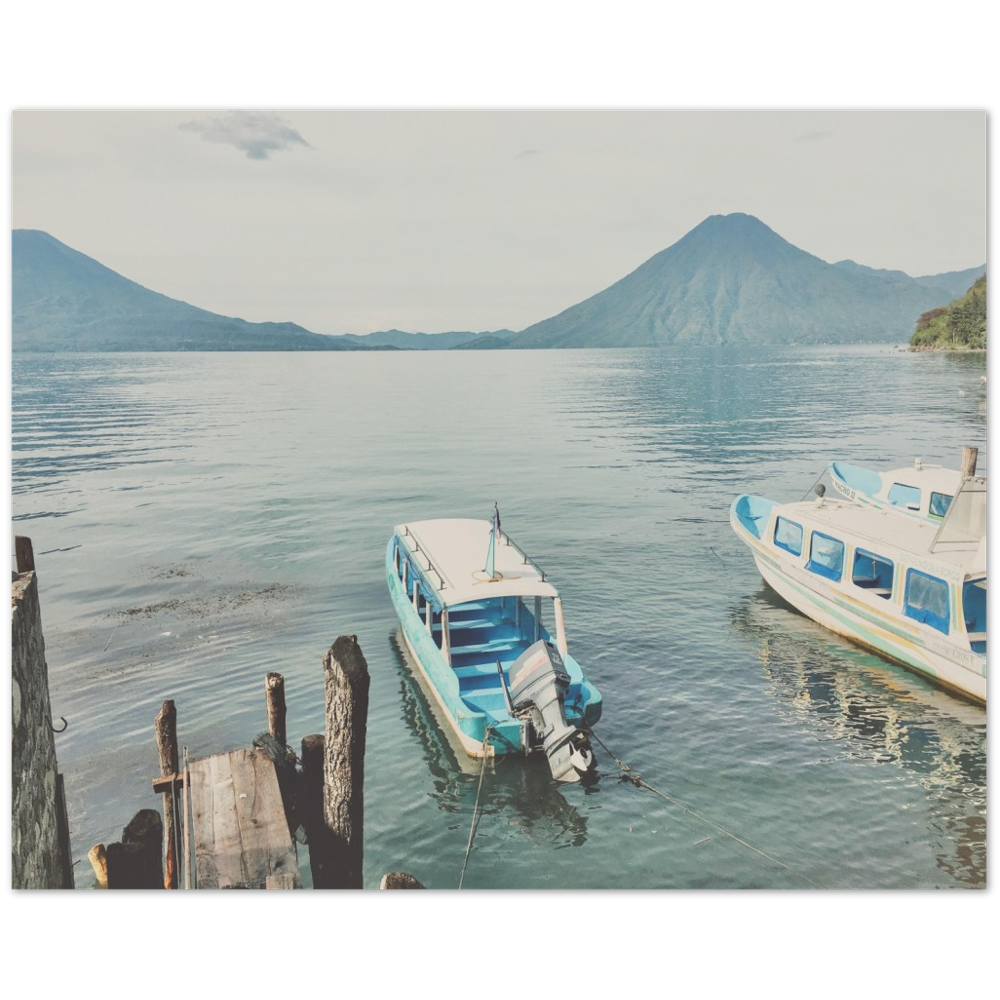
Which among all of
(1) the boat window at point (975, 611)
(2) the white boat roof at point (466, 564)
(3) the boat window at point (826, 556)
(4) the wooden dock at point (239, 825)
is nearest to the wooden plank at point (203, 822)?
(4) the wooden dock at point (239, 825)

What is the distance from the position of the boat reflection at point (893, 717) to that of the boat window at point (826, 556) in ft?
4.13

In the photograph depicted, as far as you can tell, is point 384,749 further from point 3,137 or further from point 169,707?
point 3,137

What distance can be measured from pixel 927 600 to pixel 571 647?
6.61 metres

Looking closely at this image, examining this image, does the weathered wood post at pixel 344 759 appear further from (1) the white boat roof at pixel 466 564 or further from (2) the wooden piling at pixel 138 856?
(1) the white boat roof at pixel 466 564

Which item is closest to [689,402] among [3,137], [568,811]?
[568,811]

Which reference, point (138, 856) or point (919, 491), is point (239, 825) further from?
point (919, 491)

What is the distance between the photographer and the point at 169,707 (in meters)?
10.2

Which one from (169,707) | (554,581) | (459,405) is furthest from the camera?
(459,405)

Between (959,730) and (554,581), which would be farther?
(554,581)

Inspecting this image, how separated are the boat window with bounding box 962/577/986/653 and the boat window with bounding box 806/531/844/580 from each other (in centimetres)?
300

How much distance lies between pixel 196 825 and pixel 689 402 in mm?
66886

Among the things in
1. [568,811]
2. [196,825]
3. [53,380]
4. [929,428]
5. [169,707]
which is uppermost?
[53,380]

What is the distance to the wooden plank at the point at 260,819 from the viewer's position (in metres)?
8.34

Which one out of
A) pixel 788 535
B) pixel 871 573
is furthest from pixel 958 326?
pixel 871 573
